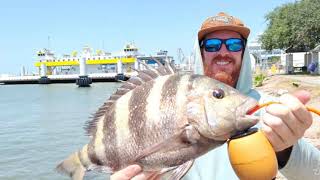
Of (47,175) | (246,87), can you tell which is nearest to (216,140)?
(246,87)

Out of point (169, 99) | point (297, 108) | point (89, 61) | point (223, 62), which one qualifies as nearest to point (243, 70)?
point (223, 62)

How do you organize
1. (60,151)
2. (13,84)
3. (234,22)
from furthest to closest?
(13,84) < (60,151) < (234,22)

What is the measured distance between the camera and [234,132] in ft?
6.70

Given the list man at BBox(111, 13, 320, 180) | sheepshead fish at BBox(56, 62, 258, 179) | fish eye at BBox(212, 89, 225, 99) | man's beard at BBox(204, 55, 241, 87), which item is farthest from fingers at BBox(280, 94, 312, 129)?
man's beard at BBox(204, 55, 241, 87)

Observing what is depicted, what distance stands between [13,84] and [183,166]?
126 meters

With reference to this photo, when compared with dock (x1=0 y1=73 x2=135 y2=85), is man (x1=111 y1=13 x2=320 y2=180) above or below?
above

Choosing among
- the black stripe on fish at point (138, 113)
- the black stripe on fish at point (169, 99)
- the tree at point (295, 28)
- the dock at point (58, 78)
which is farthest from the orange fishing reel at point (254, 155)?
the dock at point (58, 78)

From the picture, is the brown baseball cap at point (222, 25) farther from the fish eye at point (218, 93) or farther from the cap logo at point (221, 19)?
the fish eye at point (218, 93)

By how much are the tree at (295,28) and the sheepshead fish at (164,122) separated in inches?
1497

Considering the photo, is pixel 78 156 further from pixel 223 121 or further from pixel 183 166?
pixel 223 121

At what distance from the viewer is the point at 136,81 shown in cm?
246

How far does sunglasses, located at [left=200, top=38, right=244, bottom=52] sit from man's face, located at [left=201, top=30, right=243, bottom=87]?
0.9 inches

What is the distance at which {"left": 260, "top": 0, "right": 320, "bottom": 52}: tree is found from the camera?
38.9m

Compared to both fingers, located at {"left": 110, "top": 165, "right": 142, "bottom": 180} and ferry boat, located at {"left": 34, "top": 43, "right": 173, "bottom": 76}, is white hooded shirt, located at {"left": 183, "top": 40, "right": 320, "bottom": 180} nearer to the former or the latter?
fingers, located at {"left": 110, "top": 165, "right": 142, "bottom": 180}
